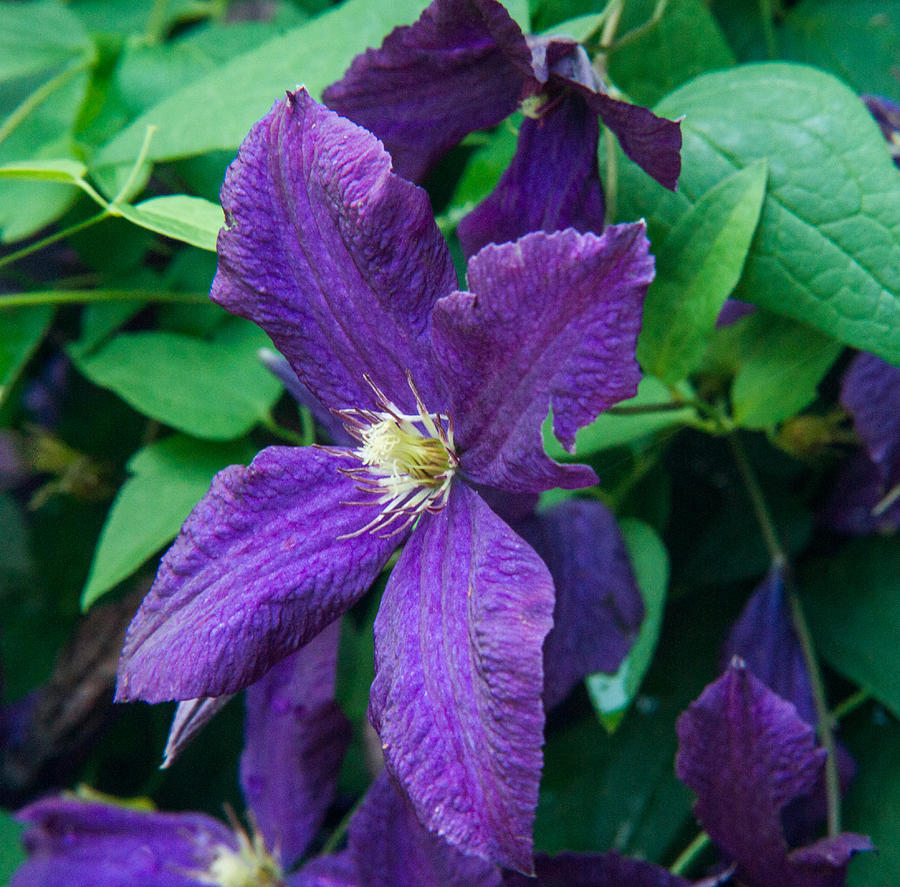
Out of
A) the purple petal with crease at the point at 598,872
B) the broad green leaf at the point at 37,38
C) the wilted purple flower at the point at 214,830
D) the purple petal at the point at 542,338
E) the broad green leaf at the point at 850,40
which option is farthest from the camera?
the broad green leaf at the point at 37,38

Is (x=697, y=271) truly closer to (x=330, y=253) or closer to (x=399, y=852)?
(x=330, y=253)

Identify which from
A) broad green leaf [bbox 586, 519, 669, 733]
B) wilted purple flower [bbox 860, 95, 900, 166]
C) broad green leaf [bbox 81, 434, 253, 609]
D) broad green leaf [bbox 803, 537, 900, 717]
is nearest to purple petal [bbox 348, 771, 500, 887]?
broad green leaf [bbox 586, 519, 669, 733]

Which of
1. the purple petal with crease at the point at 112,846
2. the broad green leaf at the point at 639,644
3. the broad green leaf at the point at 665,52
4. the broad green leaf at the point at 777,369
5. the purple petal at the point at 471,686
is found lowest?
the purple petal with crease at the point at 112,846

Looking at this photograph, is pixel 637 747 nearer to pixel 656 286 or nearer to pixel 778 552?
pixel 778 552

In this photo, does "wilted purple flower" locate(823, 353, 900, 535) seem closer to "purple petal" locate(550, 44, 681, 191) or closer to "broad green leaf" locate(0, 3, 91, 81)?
"purple petal" locate(550, 44, 681, 191)

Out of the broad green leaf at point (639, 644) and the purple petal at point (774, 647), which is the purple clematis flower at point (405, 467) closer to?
the broad green leaf at point (639, 644)

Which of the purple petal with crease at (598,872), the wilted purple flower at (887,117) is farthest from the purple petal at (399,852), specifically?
the wilted purple flower at (887,117)
